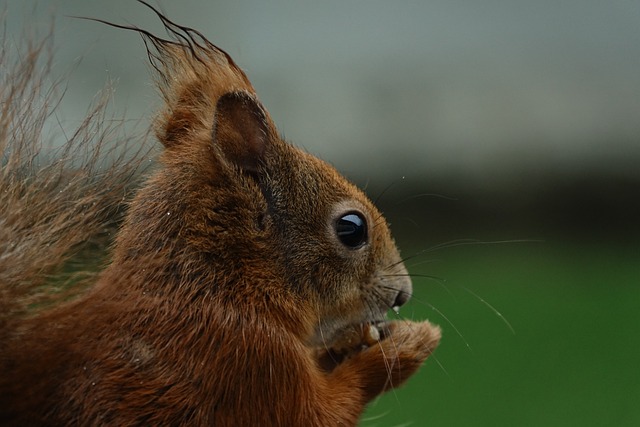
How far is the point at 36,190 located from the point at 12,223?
93 mm

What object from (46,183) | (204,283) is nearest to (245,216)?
(204,283)

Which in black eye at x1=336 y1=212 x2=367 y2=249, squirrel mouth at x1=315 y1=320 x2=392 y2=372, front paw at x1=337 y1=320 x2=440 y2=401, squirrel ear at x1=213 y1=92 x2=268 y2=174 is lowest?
front paw at x1=337 y1=320 x2=440 y2=401

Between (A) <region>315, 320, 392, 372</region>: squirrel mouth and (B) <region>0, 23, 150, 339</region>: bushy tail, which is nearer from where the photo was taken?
(B) <region>0, 23, 150, 339</region>: bushy tail

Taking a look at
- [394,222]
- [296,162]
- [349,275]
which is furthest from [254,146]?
[394,222]

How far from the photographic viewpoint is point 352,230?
4.53ft

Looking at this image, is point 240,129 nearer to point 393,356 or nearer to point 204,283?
point 204,283

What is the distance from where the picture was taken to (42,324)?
1078mm

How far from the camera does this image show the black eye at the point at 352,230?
1.38 m

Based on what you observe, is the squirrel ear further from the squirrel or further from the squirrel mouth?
the squirrel mouth

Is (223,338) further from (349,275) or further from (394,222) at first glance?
(394,222)

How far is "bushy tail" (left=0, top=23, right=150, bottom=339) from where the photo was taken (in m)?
1.10

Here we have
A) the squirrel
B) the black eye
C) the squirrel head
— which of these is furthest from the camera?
the black eye

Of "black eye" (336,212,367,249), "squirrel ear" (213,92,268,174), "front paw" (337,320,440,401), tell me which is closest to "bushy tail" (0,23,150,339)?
"squirrel ear" (213,92,268,174)

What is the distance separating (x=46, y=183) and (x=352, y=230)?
16.4 inches
